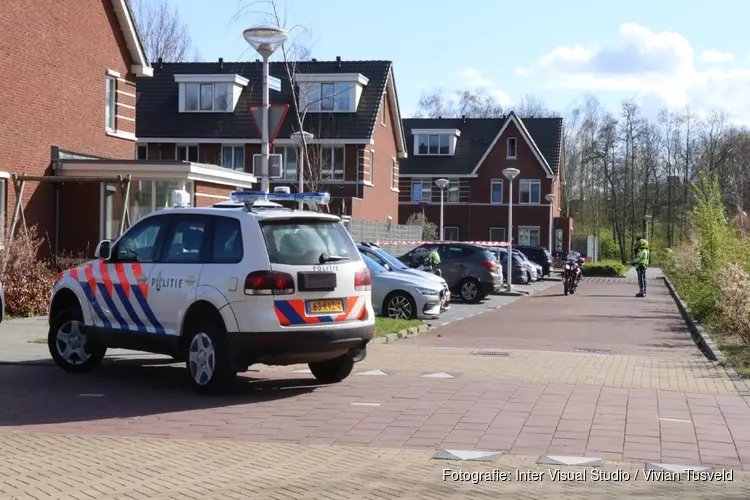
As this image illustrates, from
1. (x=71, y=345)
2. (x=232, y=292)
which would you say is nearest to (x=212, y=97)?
(x=71, y=345)

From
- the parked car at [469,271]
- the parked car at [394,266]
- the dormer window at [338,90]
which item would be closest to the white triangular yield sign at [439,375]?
the parked car at [394,266]

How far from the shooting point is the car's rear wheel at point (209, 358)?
10.1 metres

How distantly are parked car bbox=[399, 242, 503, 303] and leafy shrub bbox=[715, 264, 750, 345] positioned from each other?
34.3 ft

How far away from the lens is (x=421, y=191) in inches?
2589

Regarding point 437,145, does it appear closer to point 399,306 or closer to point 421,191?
point 421,191

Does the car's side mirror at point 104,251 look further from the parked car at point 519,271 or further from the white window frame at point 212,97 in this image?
the white window frame at point 212,97

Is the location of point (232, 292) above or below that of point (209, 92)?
below

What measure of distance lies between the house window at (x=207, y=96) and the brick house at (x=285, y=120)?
0.05m

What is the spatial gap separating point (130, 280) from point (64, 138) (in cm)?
1387

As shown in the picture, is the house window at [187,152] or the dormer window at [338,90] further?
the house window at [187,152]

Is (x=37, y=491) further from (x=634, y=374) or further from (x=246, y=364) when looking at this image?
(x=634, y=374)

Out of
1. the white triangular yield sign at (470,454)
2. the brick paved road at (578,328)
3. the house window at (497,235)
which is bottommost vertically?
the brick paved road at (578,328)

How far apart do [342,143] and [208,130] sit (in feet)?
21.6

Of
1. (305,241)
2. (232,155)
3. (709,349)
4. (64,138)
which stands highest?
(232,155)
